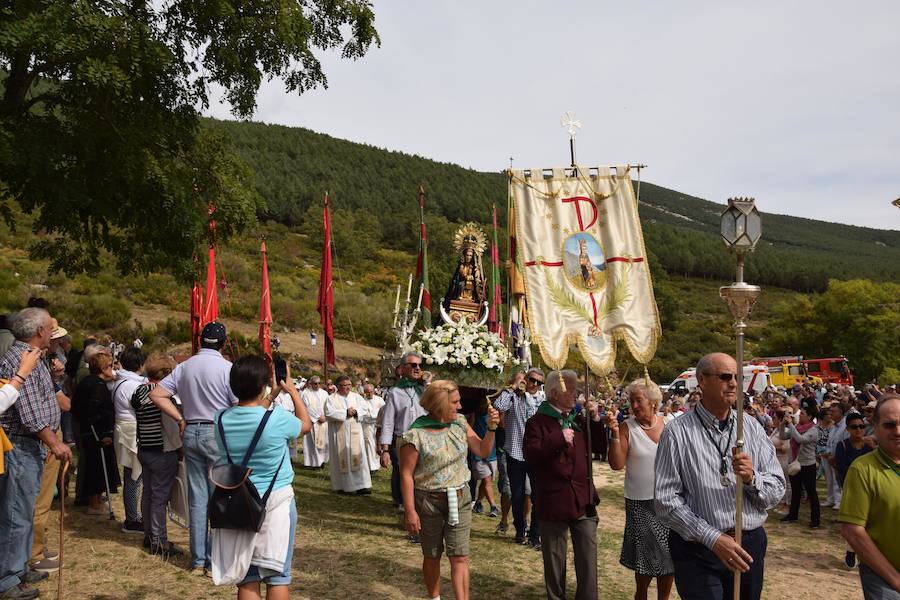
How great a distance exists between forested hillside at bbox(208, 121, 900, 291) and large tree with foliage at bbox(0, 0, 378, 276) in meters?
76.9

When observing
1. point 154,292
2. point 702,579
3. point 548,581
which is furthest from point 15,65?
point 154,292

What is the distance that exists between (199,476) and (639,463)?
367 centimetres

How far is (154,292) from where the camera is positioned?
39.6 m

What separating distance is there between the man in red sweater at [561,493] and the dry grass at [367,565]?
1013 mm

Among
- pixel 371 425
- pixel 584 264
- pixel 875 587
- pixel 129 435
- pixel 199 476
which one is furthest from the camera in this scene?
pixel 371 425

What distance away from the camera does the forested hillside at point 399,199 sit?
9919cm

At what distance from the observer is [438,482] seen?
592 centimetres

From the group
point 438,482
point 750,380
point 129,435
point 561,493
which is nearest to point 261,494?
point 438,482

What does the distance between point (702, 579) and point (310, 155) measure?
121m

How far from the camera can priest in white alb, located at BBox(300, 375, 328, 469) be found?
14812 millimetres

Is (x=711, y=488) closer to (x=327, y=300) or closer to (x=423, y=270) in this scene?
(x=327, y=300)

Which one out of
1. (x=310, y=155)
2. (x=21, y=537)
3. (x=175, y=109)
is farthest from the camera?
(x=310, y=155)

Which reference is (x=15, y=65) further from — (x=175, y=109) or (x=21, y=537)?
(x=21, y=537)

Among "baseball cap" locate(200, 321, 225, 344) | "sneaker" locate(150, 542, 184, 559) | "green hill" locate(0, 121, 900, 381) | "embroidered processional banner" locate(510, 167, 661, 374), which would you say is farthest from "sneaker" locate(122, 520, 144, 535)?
"green hill" locate(0, 121, 900, 381)
